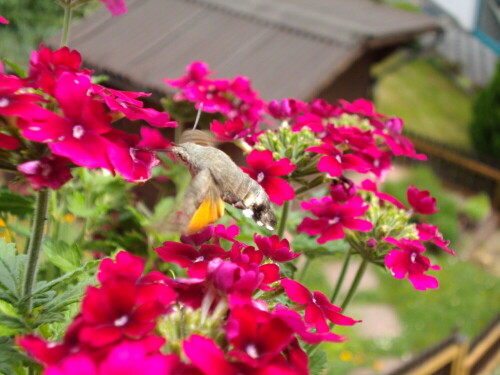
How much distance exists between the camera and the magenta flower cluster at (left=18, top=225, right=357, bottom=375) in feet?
2.27

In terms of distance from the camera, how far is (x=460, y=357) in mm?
5086

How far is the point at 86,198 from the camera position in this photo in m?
1.83

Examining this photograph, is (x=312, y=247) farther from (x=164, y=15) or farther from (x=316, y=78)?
(x=164, y=15)

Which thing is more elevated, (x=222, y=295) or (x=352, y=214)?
(x=222, y=295)

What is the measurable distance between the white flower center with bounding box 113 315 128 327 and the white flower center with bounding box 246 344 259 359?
16cm

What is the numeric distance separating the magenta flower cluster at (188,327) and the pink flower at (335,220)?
35cm

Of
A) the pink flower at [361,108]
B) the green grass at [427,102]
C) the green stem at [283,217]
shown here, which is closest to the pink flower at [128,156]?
the green stem at [283,217]

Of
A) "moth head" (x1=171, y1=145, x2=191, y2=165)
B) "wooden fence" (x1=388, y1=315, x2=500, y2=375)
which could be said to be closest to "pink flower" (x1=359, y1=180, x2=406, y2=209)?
"moth head" (x1=171, y1=145, x2=191, y2=165)

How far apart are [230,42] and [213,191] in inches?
181

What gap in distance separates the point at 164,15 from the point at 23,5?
2041 millimetres

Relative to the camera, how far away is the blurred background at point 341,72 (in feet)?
16.2

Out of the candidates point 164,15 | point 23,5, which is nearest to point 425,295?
point 164,15

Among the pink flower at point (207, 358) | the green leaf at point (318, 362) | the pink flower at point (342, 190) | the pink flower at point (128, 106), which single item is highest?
the pink flower at point (128, 106)

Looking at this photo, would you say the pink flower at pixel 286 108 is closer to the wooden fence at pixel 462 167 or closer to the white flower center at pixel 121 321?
the white flower center at pixel 121 321
